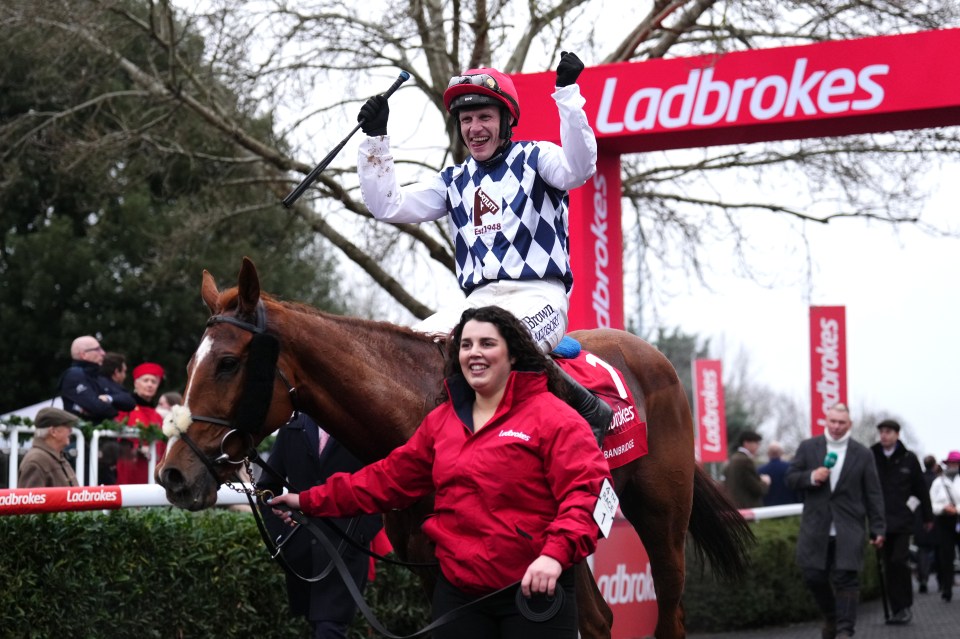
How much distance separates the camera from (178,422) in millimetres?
3713

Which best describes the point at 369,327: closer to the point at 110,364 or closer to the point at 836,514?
the point at 110,364

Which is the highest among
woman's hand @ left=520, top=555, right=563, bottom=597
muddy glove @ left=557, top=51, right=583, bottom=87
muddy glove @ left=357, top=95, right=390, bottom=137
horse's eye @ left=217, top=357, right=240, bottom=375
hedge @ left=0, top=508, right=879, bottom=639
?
muddy glove @ left=557, top=51, right=583, bottom=87

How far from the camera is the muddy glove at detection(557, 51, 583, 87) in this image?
4.15 metres

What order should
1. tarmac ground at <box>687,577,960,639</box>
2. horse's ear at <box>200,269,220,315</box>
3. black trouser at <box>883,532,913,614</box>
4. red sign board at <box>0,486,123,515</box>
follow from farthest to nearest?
1. black trouser at <box>883,532,913,614</box>
2. tarmac ground at <box>687,577,960,639</box>
3. red sign board at <box>0,486,123,515</box>
4. horse's ear at <box>200,269,220,315</box>

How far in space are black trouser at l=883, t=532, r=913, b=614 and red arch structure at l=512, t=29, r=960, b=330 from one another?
450cm

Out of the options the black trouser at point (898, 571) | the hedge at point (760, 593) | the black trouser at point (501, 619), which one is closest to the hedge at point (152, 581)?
the black trouser at point (501, 619)

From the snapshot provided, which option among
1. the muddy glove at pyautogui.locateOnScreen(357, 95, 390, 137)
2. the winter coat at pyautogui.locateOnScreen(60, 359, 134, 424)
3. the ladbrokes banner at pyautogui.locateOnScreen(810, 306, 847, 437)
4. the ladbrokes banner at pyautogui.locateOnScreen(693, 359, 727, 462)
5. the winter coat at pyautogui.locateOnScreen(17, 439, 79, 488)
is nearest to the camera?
the muddy glove at pyautogui.locateOnScreen(357, 95, 390, 137)

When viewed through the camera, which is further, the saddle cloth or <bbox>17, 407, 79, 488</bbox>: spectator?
<bbox>17, 407, 79, 488</bbox>: spectator

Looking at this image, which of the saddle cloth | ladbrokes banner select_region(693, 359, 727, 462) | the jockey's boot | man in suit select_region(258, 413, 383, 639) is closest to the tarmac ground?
ladbrokes banner select_region(693, 359, 727, 462)

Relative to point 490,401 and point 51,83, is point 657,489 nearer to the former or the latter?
point 490,401

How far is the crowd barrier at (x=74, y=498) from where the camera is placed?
5027 millimetres

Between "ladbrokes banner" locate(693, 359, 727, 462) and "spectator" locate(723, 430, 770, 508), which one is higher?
"ladbrokes banner" locate(693, 359, 727, 462)

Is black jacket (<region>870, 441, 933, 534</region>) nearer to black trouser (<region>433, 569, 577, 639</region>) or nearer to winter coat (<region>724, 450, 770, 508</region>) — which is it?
winter coat (<region>724, 450, 770, 508</region>)

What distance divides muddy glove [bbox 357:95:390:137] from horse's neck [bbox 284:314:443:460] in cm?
74
